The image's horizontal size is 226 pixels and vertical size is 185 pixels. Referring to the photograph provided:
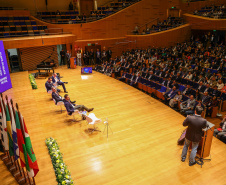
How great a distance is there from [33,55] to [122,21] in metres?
9.48

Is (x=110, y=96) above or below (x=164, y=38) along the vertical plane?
below

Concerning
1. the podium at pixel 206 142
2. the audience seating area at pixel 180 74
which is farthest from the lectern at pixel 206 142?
the audience seating area at pixel 180 74

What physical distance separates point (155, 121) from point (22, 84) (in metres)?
7.72

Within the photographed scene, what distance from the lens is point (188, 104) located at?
27.2ft

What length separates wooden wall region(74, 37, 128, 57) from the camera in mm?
18172

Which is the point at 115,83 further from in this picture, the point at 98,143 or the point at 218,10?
the point at 218,10

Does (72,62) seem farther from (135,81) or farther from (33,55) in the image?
(135,81)

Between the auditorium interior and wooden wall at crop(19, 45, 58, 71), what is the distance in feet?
0.26

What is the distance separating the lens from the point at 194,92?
29.7 feet

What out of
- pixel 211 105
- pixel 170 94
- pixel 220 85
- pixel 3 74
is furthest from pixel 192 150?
pixel 3 74

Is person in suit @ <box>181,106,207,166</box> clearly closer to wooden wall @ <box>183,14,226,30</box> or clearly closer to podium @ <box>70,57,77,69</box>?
podium @ <box>70,57,77,69</box>

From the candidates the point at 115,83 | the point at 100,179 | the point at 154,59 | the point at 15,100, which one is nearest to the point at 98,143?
the point at 100,179

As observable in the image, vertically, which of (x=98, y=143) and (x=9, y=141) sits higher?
(x=9, y=141)

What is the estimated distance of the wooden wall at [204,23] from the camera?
16.1 meters
